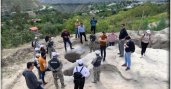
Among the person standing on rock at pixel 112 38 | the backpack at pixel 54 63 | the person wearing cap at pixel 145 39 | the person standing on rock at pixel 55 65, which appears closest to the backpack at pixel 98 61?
the person standing on rock at pixel 55 65

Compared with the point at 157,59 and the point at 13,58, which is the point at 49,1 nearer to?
the point at 13,58

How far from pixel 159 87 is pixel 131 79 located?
1189mm

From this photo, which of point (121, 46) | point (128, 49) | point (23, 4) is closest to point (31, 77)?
point (128, 49)

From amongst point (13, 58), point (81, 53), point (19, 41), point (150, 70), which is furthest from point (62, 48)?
point (150, 70)

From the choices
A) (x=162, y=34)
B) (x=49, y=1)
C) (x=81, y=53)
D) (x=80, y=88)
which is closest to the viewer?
(x=80, y=88)

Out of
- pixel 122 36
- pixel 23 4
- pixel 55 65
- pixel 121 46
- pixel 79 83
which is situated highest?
pixel 122 36

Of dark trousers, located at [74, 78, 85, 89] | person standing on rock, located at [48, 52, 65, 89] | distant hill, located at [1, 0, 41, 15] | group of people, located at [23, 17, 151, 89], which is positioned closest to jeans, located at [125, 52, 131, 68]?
group of people, located at [23, 17, 151, 89]

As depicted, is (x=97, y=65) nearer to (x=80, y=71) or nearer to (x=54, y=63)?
(x=54, y=63)

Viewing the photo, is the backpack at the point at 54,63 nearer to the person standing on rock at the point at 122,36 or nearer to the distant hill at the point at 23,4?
the person standing on rock at the point at 122,36

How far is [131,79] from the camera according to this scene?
50.6ft

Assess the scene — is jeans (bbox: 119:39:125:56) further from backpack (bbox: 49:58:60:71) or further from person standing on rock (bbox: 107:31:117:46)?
backpack (bbox: 49:58:60:71)

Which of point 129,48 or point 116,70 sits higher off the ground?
point 129,48

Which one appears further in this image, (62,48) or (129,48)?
(62,48)

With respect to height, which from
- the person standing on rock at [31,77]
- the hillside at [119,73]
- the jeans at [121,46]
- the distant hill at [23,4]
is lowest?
the distant hill at [23,4]
